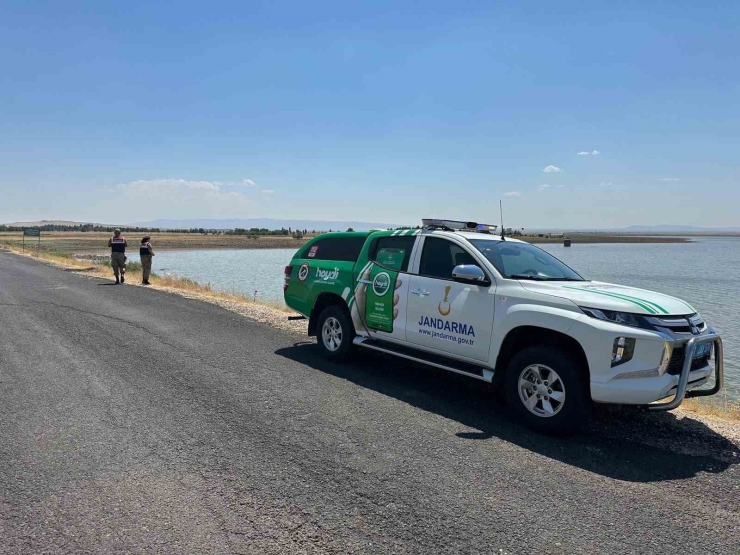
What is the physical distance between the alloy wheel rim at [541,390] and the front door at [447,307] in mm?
557

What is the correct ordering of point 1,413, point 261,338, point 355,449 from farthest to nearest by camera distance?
point 261,338, point 1,413, point 355,449

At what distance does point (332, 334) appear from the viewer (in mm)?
7918

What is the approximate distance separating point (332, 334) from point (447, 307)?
239 cm

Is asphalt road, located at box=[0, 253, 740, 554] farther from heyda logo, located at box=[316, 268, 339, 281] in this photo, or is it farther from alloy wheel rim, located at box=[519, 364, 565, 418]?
heyda logo, located at box=[316, 268, 339, 281]

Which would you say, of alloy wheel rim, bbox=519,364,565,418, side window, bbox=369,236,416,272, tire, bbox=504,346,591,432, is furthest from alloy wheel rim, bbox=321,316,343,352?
alloy wheel rim, bbox=519,364,565,418

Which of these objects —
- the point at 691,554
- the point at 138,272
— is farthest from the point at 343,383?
the point at 138,272

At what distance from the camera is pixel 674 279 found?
30.7 meters

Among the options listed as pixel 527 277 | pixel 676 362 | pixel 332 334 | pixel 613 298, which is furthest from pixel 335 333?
pixel 676 362

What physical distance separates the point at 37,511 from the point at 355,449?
2.36 metres

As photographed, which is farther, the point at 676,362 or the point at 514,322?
the point at 514,322

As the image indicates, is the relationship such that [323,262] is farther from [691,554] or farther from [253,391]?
[691,554]

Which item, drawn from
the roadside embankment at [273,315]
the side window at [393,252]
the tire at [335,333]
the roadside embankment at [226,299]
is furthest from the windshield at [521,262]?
the roadside embankment at [226,299]

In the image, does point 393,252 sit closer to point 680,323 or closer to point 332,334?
point 332,334

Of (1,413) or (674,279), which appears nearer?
(1,413)
